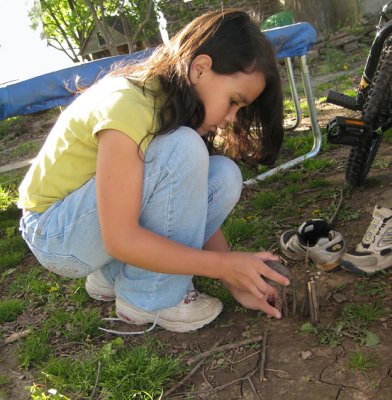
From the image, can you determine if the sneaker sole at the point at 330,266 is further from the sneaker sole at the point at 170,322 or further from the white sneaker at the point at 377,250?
the sneaker sole at the point at 170,322

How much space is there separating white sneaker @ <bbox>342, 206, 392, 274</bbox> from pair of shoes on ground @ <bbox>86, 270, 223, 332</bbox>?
0.53m

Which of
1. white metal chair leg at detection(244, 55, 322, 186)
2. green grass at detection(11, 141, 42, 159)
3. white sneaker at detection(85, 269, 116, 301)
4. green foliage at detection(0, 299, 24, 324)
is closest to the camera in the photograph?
white sneaker at detection(85, 269, 116, 301)

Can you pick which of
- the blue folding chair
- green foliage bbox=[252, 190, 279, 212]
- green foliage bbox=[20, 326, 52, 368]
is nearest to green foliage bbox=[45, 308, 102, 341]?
green foliage bbox=[20, 326, 52, 368]

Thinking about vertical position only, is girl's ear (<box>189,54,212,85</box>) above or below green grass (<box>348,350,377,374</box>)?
above

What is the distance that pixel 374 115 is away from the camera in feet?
6.91

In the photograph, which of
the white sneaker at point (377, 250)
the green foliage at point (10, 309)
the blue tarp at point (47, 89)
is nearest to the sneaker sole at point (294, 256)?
the white sneaker at point (377, 250)

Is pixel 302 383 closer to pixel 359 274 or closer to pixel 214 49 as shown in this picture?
pixel 359 274

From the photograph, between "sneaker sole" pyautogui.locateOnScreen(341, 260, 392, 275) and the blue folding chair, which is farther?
the blue folding chair

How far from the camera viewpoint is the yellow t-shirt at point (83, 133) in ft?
4.12

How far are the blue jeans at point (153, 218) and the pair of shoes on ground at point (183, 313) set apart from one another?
3cm

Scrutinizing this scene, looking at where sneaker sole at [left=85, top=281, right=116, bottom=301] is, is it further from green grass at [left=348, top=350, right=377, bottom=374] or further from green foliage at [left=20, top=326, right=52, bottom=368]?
green grass at [left=348, top=350, right=377, bottom=374]

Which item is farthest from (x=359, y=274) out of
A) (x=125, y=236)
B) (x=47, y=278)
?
(x=47, y=278)

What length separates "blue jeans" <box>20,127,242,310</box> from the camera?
1.40 m

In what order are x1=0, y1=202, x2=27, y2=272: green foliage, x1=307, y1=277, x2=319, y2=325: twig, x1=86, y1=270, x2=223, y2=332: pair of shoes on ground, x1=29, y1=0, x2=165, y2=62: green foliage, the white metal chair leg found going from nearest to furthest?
x1=307, y1=277, x2=319, y2=325: twig < x1=86, y1=270, x2=223, y2=332: pair of shoes on ground < x1=0, y1=202, x2=27, y2=272: green foliage < the white metal chair leg < x1=29, y1=0, x2=165, y2=62: green foliage
